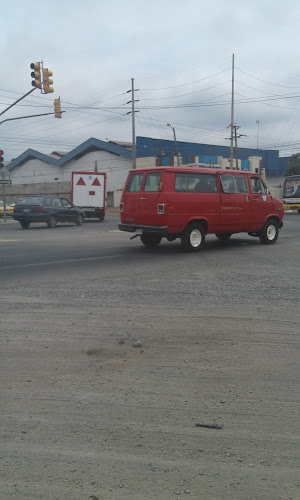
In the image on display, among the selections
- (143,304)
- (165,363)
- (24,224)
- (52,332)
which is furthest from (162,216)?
(24,224)

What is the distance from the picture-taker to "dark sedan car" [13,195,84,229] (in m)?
23.1

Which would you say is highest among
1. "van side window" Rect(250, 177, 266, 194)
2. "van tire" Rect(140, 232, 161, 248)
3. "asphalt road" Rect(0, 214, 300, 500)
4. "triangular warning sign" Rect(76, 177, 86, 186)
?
"triangular warning sign" Rect(76, 177, 86, 186)

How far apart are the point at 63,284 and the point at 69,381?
430 cm

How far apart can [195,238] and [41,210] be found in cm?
1236

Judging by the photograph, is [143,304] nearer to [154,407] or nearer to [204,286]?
[204,286]

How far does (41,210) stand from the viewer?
23.1 m

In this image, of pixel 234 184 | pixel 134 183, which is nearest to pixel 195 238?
pixel 234 184

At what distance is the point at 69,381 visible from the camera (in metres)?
4.26

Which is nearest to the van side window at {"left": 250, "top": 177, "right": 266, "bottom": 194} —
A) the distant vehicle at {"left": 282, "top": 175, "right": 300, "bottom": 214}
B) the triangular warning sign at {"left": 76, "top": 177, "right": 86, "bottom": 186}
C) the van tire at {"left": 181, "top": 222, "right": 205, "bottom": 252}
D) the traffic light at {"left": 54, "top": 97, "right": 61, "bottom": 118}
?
the van tire at {"left": 181, "top": 222, "right": 205, "bottom": 252}

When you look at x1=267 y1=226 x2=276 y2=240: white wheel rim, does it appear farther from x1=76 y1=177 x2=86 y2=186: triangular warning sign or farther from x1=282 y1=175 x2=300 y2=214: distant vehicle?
x1=282 y1=175 x2=300 y2=214: distant vehicle

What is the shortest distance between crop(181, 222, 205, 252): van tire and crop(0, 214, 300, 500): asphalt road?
4022 mm

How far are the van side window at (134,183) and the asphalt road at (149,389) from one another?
4.57 metres

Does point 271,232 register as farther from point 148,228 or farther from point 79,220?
point 79,220

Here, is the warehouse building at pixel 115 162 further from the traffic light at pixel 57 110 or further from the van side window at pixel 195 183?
the van side window at pixel 195 183
